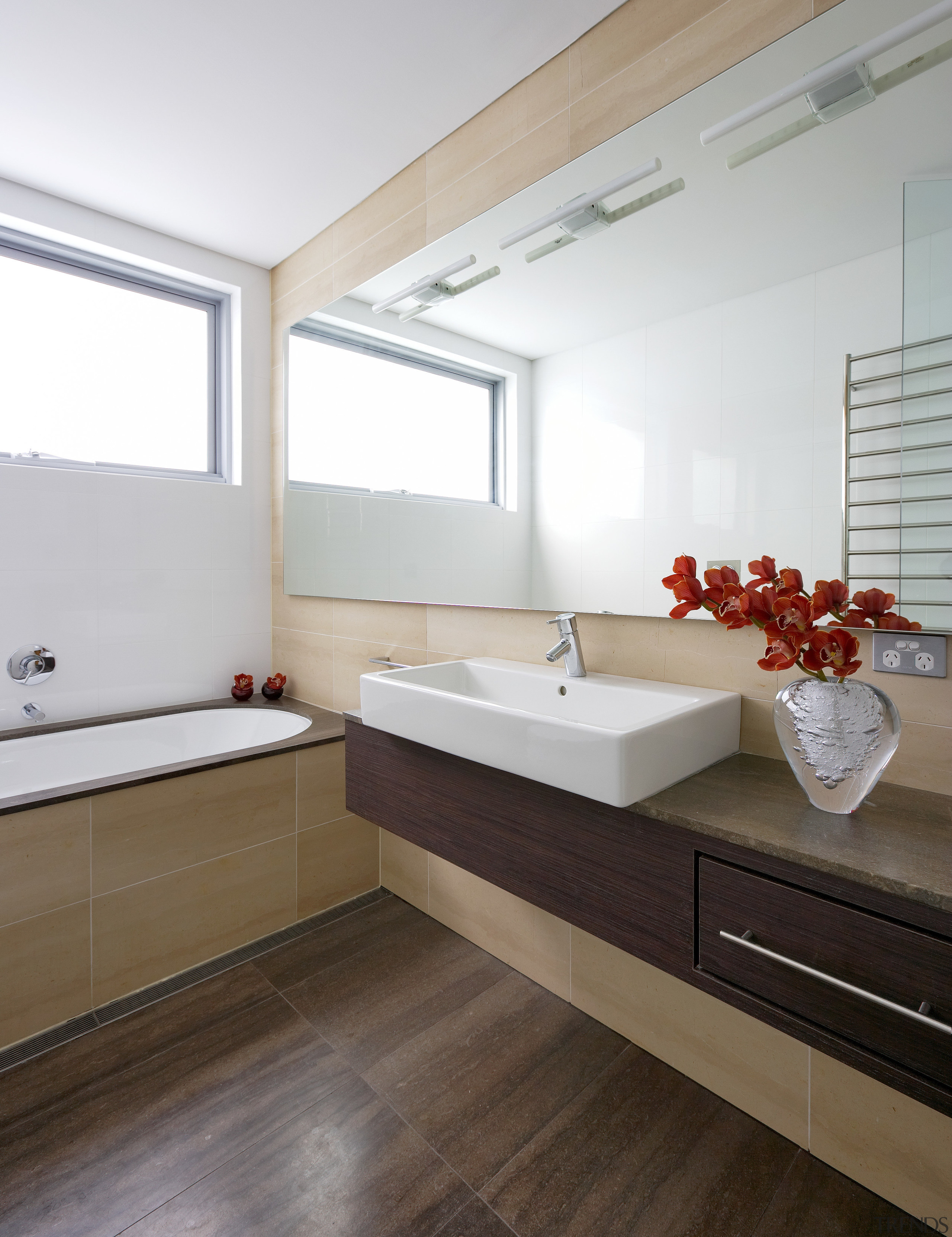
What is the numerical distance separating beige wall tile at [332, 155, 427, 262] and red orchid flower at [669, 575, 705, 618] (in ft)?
5.40

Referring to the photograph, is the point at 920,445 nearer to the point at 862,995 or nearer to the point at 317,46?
the point at 862,995

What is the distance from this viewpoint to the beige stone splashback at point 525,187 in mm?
1284

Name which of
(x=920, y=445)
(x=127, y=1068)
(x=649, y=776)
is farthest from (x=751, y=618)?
(x=127, y=1068)

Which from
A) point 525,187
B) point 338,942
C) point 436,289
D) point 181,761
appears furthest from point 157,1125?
point 525,187

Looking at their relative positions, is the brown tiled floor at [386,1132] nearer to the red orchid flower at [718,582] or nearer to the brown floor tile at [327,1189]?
the brown floor tile at [327,1189]

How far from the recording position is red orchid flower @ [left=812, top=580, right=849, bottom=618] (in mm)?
1022

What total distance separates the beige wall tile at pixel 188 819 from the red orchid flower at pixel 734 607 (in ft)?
4.94

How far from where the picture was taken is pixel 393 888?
2363 mm

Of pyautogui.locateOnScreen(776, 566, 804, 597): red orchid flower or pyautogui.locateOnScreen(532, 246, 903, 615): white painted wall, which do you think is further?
pyautogui.locateOnScreen(532, 246, 903, 615): white painted wall

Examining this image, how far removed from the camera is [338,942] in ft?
6.81

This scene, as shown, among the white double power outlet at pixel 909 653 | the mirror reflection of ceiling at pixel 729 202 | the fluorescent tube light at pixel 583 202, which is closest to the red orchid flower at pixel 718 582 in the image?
the white double power outlet at pixel 909 653

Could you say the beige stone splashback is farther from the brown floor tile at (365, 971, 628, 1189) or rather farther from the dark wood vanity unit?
the brown floor tile at (365, 971, 628, 1189)

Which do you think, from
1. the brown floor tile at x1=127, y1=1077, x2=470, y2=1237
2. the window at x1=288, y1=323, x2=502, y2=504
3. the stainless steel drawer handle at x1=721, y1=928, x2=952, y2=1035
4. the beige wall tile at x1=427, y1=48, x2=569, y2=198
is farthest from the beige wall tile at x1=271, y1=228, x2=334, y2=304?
the brown floor tile at x1=127, y1=1077, x2=470, y2=1237

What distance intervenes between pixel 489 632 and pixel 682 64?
4.59 feet
